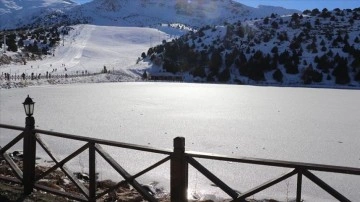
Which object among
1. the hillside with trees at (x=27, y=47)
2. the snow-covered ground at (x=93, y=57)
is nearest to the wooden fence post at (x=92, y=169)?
the snow-covered ground at (x=93, y=57)

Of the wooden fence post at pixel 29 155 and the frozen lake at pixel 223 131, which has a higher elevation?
the wooden fence post at pixel 29 155

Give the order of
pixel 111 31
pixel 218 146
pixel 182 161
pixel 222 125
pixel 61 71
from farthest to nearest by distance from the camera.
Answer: pixel 111 31, pixel 61 71, pixel 222 125, pixel 218 146, pixel 182 161

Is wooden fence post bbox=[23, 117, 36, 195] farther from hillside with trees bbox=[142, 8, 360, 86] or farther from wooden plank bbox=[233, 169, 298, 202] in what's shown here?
hillside with trees bbox=[142, 8, 360, 86]

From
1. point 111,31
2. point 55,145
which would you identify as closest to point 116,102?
point 55,145

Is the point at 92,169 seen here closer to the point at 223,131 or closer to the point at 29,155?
the point at 29,155

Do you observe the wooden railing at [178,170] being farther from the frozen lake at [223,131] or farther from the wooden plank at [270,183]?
the frozen lake at [223,131]

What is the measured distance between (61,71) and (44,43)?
3165cm

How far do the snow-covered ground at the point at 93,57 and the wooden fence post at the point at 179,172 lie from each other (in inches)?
1285

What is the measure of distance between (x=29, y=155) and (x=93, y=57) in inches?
2800

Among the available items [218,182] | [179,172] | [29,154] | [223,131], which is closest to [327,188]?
[218,182]

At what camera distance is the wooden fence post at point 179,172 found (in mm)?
4820

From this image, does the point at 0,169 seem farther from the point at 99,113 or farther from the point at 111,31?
the point at 111,31

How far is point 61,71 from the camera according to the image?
2025 inches

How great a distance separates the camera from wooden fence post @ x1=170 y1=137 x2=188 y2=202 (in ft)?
15.8
